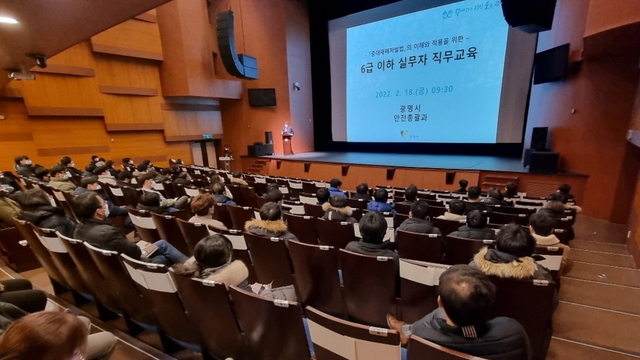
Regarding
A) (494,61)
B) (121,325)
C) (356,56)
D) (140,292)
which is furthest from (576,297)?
(356,56)

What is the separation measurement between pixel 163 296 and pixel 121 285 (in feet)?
1.43

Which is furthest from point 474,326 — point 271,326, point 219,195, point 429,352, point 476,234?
point 219,195

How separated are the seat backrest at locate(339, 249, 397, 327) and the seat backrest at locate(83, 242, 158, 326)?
1.29 metres

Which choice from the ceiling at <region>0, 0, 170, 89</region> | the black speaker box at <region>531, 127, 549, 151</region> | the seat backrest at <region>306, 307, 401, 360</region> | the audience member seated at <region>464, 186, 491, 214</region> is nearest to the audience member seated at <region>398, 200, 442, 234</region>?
the audience member seated at <region>464, 186, 491, 214</region>

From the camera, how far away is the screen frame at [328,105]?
944 cm

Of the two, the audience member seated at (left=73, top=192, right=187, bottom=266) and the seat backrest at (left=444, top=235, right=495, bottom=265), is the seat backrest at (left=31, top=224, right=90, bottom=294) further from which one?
the seat backrest at (left=444, top=235, right=495, bottom=265)

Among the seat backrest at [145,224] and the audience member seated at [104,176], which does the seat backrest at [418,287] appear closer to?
the seat backrest at [145,224]

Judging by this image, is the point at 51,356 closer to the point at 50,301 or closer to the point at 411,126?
the point at 50,301

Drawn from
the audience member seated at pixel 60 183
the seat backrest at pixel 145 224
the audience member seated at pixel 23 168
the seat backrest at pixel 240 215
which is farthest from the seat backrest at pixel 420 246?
the audience member seated at pixel 23 168

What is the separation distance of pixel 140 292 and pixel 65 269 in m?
0.94

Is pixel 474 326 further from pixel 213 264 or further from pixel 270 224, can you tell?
pixel 270 224

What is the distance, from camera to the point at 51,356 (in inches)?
34.7

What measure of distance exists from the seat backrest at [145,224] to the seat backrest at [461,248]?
2.83 m

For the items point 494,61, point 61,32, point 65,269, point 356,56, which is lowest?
point 65,269
